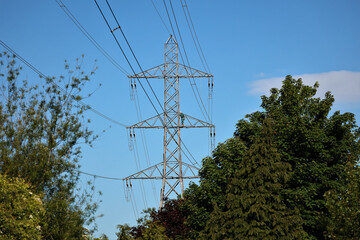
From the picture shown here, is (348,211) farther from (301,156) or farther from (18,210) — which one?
(18,210)

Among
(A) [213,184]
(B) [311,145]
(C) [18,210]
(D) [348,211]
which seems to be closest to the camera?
(C) [18,210]

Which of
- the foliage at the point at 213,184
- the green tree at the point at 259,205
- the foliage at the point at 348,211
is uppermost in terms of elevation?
the foliage at the point at 213,184

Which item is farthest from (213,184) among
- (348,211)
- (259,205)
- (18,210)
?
(18,210)

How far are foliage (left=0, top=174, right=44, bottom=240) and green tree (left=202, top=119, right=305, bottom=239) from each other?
43.3ft

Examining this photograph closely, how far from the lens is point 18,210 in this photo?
2058 cm

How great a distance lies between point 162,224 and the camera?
135 feet

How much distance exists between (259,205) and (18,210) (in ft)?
48.1

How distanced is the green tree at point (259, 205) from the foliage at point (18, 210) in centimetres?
1321

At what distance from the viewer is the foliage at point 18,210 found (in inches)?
779

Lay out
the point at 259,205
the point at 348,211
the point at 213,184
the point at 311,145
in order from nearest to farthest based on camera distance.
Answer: the point at 348,211, the point at 259,205, the point at 311,145, the point at 213,184

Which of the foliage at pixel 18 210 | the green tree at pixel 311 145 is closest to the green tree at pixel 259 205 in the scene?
the green tree at pixel 311 145

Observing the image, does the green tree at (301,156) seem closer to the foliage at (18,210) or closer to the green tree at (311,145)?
the green tree at (311,145)

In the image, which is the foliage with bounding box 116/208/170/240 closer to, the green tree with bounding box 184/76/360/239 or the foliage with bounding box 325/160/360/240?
the green tree with bounding box 184/76/360/239

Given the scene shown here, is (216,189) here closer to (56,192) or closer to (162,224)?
(162,224)
